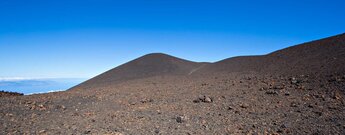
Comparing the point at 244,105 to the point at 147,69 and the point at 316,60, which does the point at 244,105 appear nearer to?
the point at 316,60

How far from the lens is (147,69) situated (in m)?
28.9

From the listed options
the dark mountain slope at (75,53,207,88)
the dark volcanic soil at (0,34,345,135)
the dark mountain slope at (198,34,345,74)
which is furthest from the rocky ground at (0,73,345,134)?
the dark mountain slope at (75,53,207,88)

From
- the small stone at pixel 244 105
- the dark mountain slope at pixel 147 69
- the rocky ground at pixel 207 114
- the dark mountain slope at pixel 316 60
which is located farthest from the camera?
the dark mountain slope at pixel 147 69

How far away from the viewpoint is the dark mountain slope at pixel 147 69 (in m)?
25.8

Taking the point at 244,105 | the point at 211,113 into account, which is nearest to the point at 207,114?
the point at 211,113

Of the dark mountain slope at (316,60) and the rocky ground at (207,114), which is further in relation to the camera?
the dark mountain slope at (316,60)

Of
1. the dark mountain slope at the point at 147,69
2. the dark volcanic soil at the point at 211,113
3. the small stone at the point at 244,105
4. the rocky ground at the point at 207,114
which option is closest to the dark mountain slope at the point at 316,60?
the dark volcanic soil at the point at 211,113

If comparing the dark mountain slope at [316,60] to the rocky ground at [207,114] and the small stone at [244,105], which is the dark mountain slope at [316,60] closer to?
the rocky ground at [207,114]

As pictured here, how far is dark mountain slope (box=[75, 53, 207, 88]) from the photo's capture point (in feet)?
84.5

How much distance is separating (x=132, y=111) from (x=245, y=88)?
4884mm

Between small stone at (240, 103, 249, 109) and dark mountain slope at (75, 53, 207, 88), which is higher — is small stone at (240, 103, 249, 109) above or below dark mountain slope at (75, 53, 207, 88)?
below

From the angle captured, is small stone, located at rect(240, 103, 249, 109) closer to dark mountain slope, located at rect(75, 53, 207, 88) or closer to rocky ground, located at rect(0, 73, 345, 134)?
rocky ground, located at rect(0, 73, 345, 134)

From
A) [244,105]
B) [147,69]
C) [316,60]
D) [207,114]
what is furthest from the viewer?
[147,69]

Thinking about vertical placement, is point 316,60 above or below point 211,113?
above
